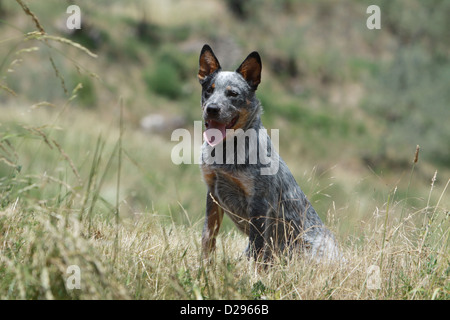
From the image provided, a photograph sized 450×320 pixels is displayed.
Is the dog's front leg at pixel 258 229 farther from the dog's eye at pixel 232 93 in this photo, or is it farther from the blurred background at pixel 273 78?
the blurred background at pixel 273 78

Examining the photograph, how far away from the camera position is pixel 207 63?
15.9 feet

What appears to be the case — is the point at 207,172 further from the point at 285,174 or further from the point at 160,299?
the point at 160,299

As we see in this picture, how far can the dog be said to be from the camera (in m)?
4.56

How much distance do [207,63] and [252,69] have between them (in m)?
0.43

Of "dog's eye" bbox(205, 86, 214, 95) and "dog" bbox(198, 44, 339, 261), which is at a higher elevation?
"dog's eye" bbox(205, 86, 214, 95)

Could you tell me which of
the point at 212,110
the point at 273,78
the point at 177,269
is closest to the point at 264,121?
the point at 273,78

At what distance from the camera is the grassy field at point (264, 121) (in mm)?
3459

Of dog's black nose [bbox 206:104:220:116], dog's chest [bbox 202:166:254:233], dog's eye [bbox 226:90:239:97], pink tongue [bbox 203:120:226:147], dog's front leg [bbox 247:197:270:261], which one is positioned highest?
dog's eye [bbox 226:90:239:97]

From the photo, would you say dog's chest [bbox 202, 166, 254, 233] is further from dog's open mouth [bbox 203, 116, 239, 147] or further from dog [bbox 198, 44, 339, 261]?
dog's open mouth [bbox 203, 116, 239, 147]

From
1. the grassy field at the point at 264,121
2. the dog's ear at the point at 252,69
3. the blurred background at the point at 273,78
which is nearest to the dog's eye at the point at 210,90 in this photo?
the dog's ear at the point at 252,69

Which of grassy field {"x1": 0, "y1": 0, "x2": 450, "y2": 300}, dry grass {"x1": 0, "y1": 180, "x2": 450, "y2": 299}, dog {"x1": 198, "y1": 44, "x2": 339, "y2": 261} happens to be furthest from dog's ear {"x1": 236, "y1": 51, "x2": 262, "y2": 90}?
dry grass {"x1": 0, "y1": 180, "x2": 450, "y2": 299}

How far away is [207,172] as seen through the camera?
4734 millimetres

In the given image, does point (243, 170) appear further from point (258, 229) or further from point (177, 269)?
point (177, 269)
